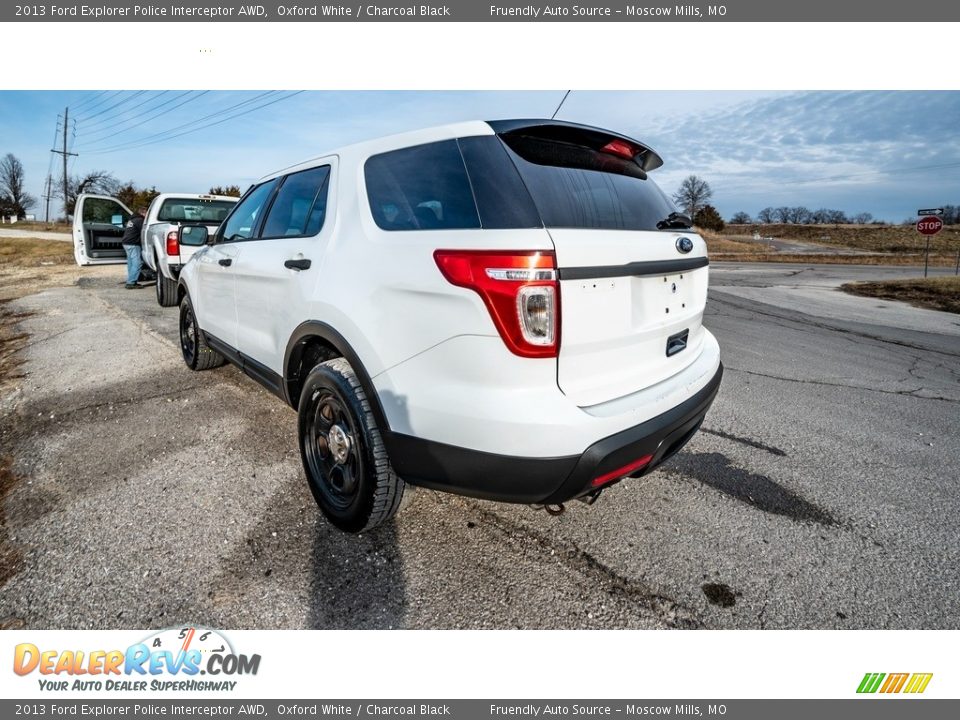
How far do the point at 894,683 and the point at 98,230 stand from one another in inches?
578

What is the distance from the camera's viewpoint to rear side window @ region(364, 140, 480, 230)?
1.90m

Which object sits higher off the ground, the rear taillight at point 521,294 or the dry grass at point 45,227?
the dry grass at point 45,227

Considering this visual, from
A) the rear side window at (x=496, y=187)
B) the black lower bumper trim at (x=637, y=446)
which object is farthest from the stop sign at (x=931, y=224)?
the rear side window at (x=496, y=187)

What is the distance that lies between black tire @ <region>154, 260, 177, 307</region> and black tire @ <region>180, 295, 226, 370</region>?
4.02 m

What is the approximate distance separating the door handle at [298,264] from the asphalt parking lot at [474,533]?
1.23 m

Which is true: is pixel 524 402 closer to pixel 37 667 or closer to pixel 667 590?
pixel 667 590

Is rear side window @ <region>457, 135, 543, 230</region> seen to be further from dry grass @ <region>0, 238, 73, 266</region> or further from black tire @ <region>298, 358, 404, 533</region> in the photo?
dry grass @ <region>0, 238, 73, 266</region>

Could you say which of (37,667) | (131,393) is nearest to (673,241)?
(37,667)

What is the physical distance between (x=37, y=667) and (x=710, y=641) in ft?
8.10

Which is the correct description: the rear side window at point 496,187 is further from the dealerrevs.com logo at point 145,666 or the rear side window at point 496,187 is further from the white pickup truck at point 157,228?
the white pickup truck at point 157,228

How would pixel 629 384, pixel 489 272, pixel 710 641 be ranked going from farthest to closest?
pixel 629 384, pixel 710 641, pixel 489 272

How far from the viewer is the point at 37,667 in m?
1.78

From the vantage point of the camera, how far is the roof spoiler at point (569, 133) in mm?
1976

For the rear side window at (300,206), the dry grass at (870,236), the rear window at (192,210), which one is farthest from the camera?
the dry grass at (870,236)
